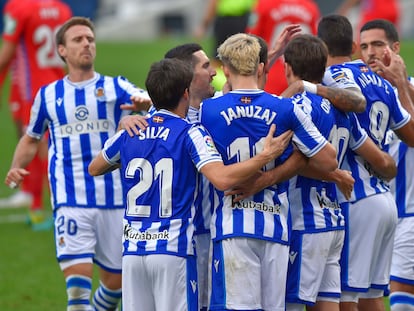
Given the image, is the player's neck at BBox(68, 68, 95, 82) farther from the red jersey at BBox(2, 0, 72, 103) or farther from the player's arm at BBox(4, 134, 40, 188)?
the red jersey at BBox(2, 0, 72, 103)

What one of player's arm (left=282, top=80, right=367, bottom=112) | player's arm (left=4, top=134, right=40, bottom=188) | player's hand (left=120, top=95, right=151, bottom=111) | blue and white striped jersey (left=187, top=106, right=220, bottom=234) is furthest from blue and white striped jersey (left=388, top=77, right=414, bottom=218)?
player's arm (left=4, top=134, right=40, bottom=188)

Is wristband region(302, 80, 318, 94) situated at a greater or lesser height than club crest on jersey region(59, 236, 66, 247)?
greater

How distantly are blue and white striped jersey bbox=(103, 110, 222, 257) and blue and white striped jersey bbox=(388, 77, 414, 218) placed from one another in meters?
2.40

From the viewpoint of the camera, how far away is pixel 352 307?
25.2 ft

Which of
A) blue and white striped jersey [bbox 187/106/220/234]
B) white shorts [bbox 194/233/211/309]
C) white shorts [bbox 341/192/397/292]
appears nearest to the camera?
blue and white striped jersey [bbox 187/106/220/234]

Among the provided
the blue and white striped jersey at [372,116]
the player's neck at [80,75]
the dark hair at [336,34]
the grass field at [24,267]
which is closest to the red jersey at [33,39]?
the grass field at [24,267]

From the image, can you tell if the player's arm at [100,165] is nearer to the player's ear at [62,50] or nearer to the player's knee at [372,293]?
the player's ear at [62,50]

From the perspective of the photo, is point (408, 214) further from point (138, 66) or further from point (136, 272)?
point (138, 66)

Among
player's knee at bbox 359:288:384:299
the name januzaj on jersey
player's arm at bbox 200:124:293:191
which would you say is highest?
the name januzaj on jersey

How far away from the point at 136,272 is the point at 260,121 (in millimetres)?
1218

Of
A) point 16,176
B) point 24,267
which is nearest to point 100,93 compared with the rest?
point 16,176

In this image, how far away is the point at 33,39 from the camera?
1380 cm

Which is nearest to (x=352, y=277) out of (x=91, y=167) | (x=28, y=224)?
(x=91, y=167)

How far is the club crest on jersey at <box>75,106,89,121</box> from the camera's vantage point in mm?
8656
